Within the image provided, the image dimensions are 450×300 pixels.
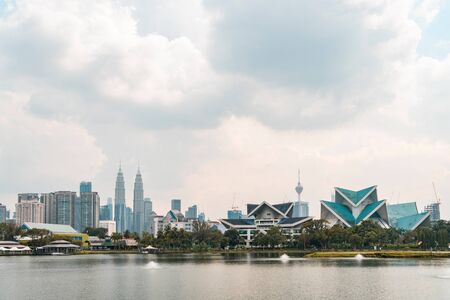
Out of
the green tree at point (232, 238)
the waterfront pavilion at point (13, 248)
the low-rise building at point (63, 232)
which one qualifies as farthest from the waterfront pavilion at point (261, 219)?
the waterfront pavilion at point (13, 248)

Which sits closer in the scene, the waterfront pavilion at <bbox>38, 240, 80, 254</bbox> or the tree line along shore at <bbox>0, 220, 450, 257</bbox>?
the tree line along shore at <bbox>0, 220, 450, 257</bbox>

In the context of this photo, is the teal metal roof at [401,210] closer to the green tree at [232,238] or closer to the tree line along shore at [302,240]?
the tree line along shore at [302,240]

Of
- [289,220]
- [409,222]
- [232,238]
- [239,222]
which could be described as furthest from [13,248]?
[409,222]

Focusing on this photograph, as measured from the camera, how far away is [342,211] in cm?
14950

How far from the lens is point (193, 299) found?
32.9 m

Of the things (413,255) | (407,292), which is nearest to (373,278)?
(407,292)

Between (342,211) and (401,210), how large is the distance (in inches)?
1099

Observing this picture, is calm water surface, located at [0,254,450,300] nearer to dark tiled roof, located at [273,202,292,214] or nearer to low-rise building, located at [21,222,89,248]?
low-rise building, located at [21,222,89,248]

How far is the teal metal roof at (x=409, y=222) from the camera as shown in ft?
480

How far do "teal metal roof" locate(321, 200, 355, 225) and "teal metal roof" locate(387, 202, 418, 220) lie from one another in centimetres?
2012

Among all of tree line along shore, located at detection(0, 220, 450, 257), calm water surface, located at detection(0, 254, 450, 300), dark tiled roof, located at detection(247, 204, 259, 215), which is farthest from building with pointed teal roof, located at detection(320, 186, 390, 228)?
calm water surface, located at detection(0, 254, 450, 300)

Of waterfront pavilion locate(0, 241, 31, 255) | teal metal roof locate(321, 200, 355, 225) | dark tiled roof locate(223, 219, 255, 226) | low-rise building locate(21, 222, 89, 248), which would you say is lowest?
waterfront pavilion locate(0, 241, 31, 255)

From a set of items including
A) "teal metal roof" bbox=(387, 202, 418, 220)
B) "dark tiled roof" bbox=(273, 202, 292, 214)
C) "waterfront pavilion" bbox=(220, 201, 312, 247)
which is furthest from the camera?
"teal metal roof" bbox=(387, 202, 418, 220)

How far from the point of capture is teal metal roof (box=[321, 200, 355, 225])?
147625 millimetres
